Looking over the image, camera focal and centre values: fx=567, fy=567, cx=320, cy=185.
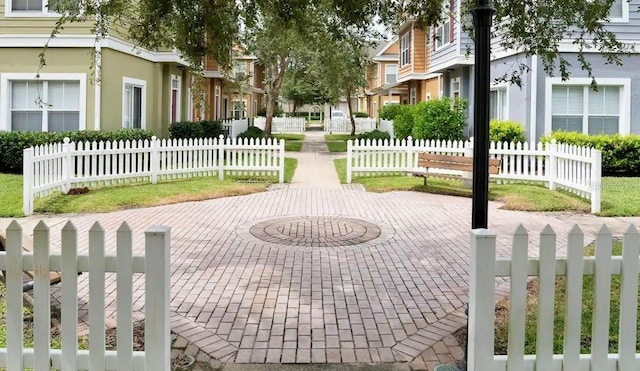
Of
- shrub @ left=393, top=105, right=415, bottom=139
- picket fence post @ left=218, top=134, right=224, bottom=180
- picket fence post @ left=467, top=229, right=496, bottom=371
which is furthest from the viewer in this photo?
shrub @ left=393, top=105, right=415, bottom=139

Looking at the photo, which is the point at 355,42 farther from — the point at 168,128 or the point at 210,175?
the point at 168,128

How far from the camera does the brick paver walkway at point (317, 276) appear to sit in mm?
4625

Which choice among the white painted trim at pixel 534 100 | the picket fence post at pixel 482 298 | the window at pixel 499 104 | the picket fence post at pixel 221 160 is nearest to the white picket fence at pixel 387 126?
the window at pixel 499 104

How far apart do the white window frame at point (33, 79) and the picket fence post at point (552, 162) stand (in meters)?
12.6

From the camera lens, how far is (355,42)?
8.51 meters

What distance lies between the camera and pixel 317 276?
670 centimetres

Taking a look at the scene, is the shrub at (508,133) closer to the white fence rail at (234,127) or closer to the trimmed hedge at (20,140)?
the trimmed hedge at (20,140)

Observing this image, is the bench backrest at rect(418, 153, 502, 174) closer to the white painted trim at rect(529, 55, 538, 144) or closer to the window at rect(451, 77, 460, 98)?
the white painted trim at rect(529, 55, 538, 144)

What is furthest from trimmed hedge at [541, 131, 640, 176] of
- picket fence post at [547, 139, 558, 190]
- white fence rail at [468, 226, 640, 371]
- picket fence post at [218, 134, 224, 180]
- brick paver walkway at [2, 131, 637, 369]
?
white fence rail at [468, 226, 640, 371]

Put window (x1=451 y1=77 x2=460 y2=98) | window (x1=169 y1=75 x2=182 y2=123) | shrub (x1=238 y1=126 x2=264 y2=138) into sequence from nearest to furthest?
window (x1=169 y1=75 x2=182 y2=123), window (x1=451 y1=77 x2=460 y2=98), shrub (x1=238 y1=126 x2=264 y2=138)

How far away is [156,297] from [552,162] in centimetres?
1242

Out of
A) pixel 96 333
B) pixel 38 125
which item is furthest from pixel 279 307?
pixel 38 125

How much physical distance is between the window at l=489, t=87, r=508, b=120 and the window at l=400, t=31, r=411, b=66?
1139 cm

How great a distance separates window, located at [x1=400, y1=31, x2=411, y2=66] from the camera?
99.7 feet
